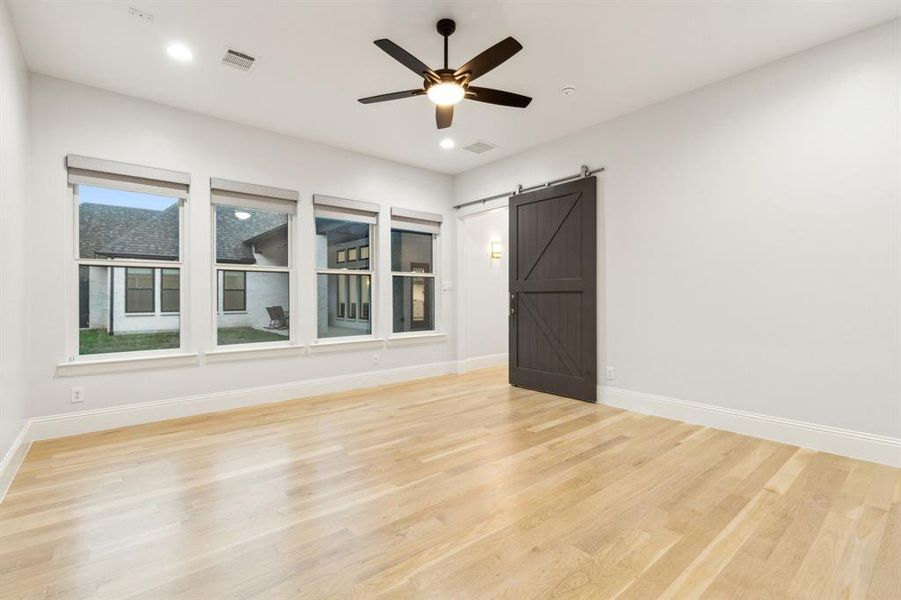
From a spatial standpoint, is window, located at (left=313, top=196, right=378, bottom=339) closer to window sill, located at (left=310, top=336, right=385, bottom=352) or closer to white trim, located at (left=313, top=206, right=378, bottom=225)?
white trim, located at (left=313, top=206, right=378, bottom=225)

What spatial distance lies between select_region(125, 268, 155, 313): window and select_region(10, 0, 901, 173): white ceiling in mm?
1698

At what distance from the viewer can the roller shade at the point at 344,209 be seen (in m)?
5.18

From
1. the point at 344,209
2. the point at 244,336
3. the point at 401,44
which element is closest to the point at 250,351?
Result: the point at 244,336

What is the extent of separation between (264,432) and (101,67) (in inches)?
132

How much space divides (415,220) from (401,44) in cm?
307

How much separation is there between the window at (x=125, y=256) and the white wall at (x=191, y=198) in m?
0.12

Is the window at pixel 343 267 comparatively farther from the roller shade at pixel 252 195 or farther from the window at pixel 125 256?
the window at pixel 125 256

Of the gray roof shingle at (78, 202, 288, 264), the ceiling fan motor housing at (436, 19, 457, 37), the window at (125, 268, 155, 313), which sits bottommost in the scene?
the window at (125, 268, 155, 313)

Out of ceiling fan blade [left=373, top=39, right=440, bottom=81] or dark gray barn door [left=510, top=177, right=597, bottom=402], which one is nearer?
ceiling fan blade [left=373, top=39, right=440, bottom=81]

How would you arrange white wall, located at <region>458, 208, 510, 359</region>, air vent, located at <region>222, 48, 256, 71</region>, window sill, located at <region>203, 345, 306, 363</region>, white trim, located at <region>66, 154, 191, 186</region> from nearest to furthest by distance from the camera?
1. air vent, located at <region>222, 48, 256, 71</region>
2. white trim, located at <region>66, 154, 191, 186</region>
3. window sill, located at <region>203, 345, 306, 363</region>
4. white wall, located at <region>458, 208, 510, 359</region>

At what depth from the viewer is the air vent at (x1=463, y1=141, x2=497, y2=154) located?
5199 mm

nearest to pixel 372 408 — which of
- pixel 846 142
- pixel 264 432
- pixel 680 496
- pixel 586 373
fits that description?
pixel 264 432

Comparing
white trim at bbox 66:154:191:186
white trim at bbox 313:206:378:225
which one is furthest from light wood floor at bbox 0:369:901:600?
white trim at bbox 313:206:378:225

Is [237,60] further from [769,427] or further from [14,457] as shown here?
[769,427]
